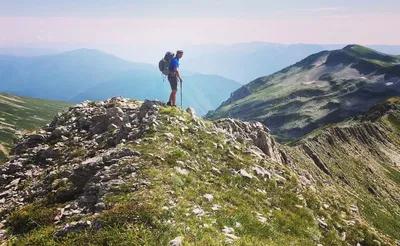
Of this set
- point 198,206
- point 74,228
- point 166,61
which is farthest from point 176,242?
point 166,61

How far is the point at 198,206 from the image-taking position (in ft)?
43.6

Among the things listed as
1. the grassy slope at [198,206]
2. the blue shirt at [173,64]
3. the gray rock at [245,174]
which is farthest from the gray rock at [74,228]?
the blue shirt at [173,64]

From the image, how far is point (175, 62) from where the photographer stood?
25.8 meters

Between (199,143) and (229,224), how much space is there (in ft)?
28.2

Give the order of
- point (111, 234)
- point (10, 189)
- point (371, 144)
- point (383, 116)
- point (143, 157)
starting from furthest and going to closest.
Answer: point (383, 116)
point (371, 144)
point (10, 189)
point (143, 157)
point (111, 234)

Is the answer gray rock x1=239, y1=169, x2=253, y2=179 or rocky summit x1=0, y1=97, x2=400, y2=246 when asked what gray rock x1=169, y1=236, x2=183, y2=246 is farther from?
gray rock x1=239, y1=169, x2=253, y2=179

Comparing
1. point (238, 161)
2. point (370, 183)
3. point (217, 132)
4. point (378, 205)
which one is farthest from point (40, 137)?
point (370, 183)

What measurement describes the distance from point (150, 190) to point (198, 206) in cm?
224

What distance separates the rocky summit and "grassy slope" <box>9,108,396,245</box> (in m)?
0.05

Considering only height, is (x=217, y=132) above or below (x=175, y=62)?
below

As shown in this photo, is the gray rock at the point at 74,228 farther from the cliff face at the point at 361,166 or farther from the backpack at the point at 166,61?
the cliff face at the point at 361,166

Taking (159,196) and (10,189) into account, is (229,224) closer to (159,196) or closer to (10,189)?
(159,196)

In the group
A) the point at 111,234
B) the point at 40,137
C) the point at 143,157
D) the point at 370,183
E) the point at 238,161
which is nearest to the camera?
the point at 111,234

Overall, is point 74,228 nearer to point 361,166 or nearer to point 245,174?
point 245,174
